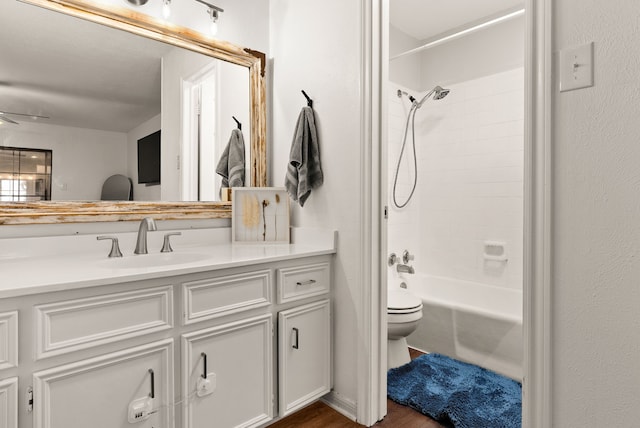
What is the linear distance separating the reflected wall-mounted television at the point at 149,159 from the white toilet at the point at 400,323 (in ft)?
4.89

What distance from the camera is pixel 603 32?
99 centimetres

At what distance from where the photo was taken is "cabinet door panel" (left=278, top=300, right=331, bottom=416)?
5.41ft

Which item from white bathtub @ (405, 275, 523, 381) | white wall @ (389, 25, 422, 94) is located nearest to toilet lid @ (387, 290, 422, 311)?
white bathtub @ (405, 275, 523, 381)

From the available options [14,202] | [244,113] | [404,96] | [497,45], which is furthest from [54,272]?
[497,45]

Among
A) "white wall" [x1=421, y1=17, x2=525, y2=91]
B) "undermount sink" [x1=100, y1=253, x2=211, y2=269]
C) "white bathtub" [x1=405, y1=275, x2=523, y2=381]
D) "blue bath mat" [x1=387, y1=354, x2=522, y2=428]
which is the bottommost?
"blue bath mat" [x1=387, y1=354, x2=522, y2=428]

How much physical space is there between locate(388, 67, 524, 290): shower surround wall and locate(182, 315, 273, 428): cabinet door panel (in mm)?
1661

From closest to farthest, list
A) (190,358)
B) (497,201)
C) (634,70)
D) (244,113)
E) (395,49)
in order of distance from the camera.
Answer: (634,70) → (190,358) → (244,113) → (497,201) → (395,49)

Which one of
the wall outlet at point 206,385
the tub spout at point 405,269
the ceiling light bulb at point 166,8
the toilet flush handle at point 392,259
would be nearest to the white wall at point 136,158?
the ceiling light bulb at point 166,8

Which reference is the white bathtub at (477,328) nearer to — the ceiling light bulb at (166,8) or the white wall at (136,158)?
the white wall at (136,158)

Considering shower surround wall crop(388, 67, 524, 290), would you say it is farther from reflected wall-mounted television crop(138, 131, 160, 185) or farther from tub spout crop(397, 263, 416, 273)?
reflected wall-mounted television crop(138, 131, 160, 185)

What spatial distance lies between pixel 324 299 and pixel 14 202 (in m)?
1.37

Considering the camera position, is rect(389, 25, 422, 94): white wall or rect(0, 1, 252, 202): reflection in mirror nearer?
rect(0, 1, 252, 202): reflection in mirror

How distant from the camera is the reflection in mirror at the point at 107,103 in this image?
1513mm

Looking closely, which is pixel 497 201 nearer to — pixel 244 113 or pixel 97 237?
pixel 244 113
